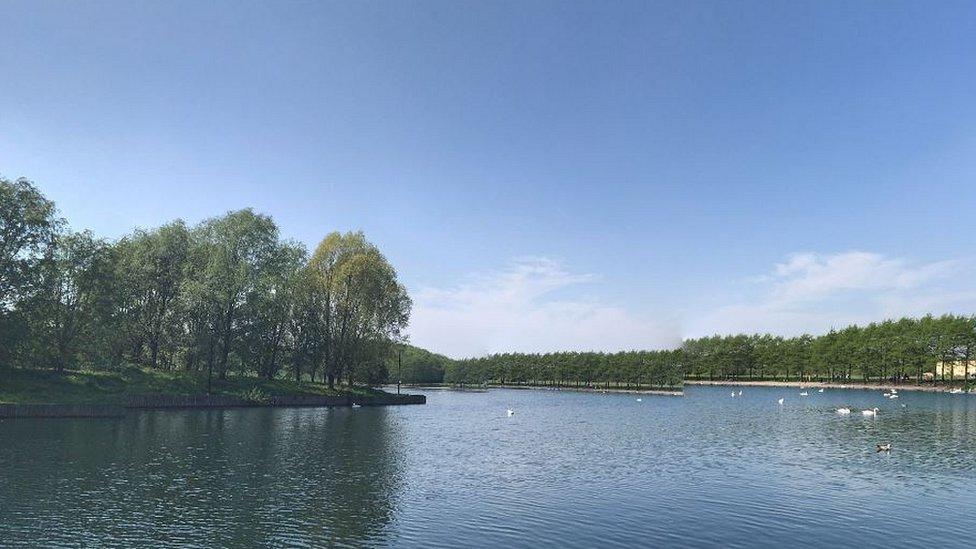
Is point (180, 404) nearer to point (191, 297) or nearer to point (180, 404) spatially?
Answer: point (180, 404)

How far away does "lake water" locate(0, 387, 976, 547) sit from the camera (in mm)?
30953

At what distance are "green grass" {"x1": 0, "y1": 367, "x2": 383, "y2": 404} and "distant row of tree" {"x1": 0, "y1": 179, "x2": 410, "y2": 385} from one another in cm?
345

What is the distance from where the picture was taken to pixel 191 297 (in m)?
104

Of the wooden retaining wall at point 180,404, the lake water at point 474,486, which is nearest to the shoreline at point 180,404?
the wooden retaining wall at point 180,404

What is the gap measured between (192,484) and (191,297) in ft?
232

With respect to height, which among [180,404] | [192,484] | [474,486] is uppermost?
[474,486]

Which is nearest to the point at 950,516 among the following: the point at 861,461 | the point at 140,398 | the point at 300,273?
the point at 861,461

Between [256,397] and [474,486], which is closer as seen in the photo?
[474,486]

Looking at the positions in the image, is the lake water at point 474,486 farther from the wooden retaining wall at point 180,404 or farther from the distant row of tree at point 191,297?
the distant row of tree at point 191,297

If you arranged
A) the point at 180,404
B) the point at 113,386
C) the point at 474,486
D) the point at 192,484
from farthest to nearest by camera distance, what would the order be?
the point at 180,404 → the point at 113,386 → the point at 474,486 → the point at 192,484

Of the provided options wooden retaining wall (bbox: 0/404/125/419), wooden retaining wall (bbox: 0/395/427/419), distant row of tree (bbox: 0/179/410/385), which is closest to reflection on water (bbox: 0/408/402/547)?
wooden retaining wall (bbox: 0/404/125/419)

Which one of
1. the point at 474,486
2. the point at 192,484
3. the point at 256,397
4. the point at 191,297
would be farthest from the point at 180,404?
the point at 474,486

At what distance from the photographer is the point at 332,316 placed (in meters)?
123

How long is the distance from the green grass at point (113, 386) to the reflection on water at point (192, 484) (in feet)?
45.9
